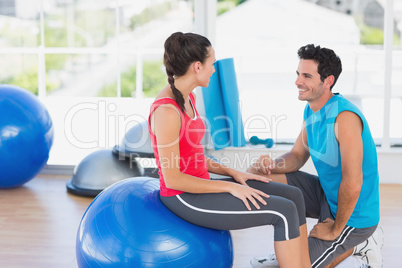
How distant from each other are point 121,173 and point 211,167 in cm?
143

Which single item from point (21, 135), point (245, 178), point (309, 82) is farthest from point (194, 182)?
point (21, 135)

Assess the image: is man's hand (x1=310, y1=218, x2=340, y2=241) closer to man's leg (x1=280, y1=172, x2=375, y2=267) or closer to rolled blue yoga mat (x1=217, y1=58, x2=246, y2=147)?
man's leg (x1=280, y1=172, x2=375, y2=267)

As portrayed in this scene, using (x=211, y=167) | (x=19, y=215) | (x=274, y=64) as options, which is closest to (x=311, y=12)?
(x=274, y=64)

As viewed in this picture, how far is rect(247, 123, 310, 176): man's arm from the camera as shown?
8.20 ft

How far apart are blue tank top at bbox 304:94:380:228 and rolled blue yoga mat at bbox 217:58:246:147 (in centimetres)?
159

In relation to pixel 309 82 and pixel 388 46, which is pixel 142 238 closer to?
pixel 309 82

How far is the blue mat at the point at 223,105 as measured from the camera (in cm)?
389

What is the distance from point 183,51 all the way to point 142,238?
2.31 feet

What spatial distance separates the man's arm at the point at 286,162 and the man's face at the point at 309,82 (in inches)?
10.3

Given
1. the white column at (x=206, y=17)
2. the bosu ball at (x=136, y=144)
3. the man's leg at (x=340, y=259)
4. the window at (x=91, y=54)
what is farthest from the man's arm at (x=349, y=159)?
the window at (x=91, y=54)

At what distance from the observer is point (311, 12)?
4.20 m

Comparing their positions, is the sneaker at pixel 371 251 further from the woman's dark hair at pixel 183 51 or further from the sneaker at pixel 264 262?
the woman's dark hair at pixel 183 51

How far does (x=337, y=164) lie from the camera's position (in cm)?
227

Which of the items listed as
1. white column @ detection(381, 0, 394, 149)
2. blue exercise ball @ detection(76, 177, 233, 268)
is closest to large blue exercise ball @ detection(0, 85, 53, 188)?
blue exercise ball @ detection(76, 177, 233, 268)
